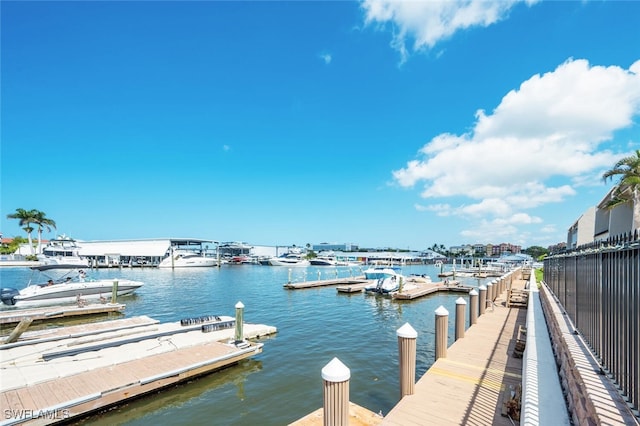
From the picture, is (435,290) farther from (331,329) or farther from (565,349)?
(565,349)

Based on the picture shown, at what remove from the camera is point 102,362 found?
10430 millimetres

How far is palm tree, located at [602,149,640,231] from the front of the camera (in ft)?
64.8

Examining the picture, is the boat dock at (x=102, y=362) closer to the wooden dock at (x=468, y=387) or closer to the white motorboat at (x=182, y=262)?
the wooden dock at (x=468, y=387)

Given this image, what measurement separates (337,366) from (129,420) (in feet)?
22.7

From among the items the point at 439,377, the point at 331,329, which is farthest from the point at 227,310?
the point at 439,377

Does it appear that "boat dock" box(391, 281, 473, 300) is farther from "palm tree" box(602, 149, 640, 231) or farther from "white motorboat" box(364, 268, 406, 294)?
"palm tree" box(602, 149, 640, 231)

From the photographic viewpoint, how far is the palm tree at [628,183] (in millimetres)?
19750

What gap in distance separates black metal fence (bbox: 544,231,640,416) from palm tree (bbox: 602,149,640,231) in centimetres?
2089

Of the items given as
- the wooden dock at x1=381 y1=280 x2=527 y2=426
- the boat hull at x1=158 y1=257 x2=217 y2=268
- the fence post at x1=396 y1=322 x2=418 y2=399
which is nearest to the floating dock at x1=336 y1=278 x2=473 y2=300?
the wooden dock at x1=381 y1=280 x2=527 y2=426

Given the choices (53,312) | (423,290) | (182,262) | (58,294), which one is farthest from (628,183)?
(182,262)

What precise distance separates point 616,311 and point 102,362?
12967 mm

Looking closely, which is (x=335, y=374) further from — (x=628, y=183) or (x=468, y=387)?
(x=628, y=183)

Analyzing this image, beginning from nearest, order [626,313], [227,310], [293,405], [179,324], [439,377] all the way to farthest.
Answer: [626,313]
[439,377]
[293,405]
[179,324]
[227,310]

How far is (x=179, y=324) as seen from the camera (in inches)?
619
